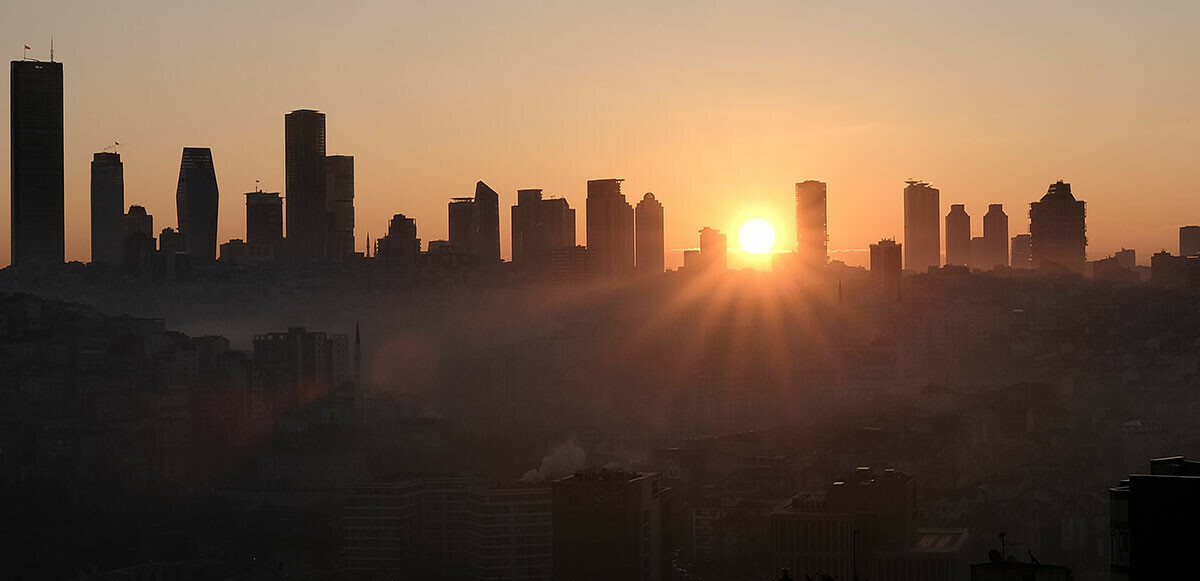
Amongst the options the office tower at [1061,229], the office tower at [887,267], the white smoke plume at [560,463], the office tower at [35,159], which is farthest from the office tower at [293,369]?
the office tower at [1061,229]

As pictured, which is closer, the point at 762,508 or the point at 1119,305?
the point at 762,508

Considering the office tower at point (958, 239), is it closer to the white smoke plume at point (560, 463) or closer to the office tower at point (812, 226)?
the office tower at point (812, 226)

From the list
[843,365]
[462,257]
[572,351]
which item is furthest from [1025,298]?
[462,257]

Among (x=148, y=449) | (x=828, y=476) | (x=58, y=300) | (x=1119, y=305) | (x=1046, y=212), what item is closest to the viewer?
(x=828, y=476)

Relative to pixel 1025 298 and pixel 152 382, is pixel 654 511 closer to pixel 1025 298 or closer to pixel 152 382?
pixel 152 382

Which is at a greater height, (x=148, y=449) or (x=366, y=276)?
(x=366, y=276)

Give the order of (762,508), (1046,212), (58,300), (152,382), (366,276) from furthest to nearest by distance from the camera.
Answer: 1. (1046,212)
2. (366,276)
3. (58,300)
4. (152,382)
5. (762,508)
